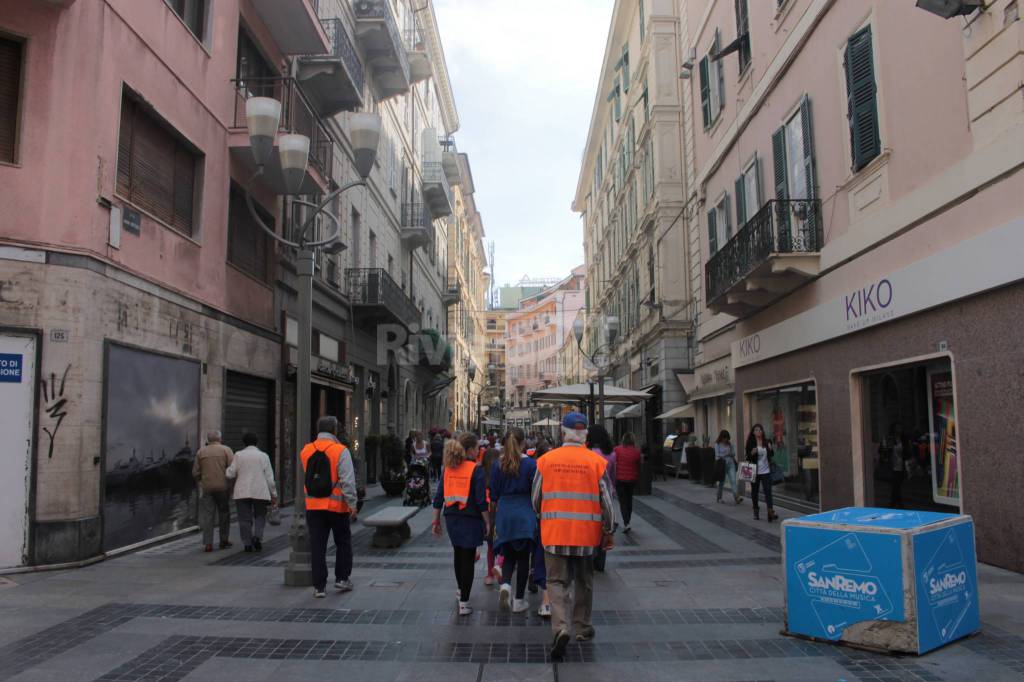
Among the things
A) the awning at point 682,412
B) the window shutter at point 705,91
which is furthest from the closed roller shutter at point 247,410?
the awning at point 682,412

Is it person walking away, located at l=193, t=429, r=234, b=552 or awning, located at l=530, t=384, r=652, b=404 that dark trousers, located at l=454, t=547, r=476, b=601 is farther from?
awning, located at l=530, t=384, r=652, b=404

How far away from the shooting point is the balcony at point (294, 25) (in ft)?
49.3

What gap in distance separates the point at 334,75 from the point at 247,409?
7.98 meters

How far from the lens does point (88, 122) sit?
933 centimetres

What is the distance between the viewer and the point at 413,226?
2984 cm

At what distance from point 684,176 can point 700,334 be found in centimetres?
695

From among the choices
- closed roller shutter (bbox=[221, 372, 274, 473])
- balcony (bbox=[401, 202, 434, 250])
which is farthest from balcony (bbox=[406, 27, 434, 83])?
closed roller shutter (bbox=[221, 372, 274, 473])

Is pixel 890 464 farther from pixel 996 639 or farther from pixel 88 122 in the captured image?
pixel 88 122

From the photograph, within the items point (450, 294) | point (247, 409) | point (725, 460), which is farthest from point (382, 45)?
point (450, 294)

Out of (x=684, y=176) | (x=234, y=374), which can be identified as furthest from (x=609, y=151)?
(x=234, y=374)

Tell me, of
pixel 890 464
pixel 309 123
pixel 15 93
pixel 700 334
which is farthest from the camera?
pixel 700 334

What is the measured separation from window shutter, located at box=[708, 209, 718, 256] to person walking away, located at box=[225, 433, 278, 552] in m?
13.3

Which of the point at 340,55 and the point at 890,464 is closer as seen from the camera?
the point at 890,464

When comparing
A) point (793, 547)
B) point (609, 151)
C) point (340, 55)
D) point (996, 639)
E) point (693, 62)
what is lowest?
point (996, 639)
